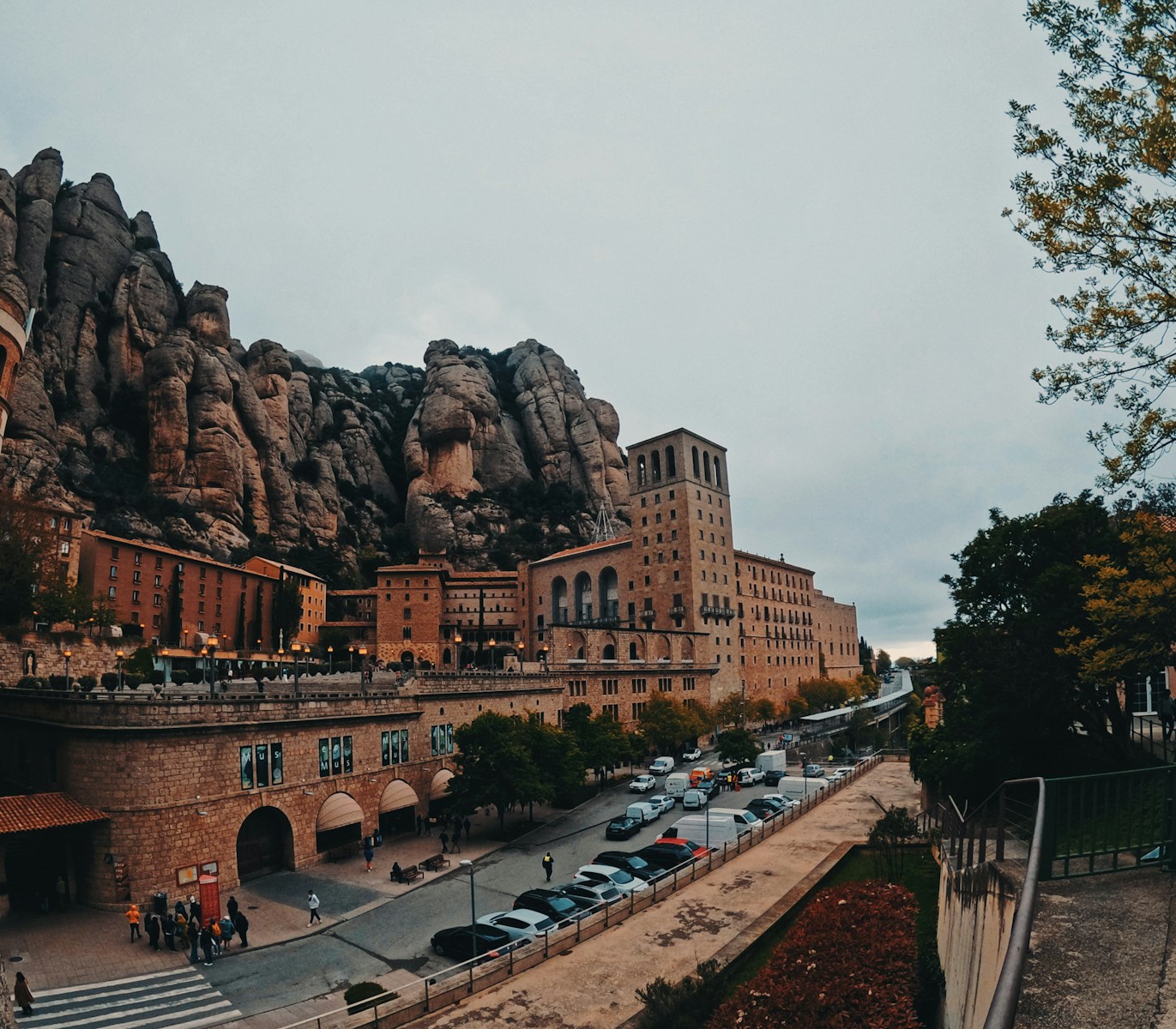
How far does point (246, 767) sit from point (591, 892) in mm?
14582

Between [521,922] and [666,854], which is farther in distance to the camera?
[666,854]

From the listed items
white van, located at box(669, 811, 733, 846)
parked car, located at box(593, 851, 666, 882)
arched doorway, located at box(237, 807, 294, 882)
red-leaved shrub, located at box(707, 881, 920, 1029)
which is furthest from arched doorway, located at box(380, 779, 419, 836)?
red-leaved shrub, located at box(707, 881, 920, 1029)

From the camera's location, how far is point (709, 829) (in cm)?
3481

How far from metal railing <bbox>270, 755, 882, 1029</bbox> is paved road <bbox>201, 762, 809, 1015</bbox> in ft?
8.21

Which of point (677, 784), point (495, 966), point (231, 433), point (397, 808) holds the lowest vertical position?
point (677, 784)

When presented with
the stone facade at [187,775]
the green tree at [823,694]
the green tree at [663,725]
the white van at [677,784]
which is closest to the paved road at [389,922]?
the stone facade at [187,775]

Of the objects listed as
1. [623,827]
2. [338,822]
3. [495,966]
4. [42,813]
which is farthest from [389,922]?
[623,827]

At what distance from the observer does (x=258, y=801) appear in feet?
101

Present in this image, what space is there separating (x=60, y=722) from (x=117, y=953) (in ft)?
31.4

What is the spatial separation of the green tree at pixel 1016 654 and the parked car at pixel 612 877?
12.1 meters

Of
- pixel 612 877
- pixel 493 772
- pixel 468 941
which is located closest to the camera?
pixel 468 941

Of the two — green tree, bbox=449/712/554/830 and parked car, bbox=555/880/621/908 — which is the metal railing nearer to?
parked car, bbox=555/880/621/908

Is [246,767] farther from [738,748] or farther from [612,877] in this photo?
[738,748]

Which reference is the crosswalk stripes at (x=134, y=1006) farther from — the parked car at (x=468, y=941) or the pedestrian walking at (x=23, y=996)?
the parked car at (x=468, y=941)
